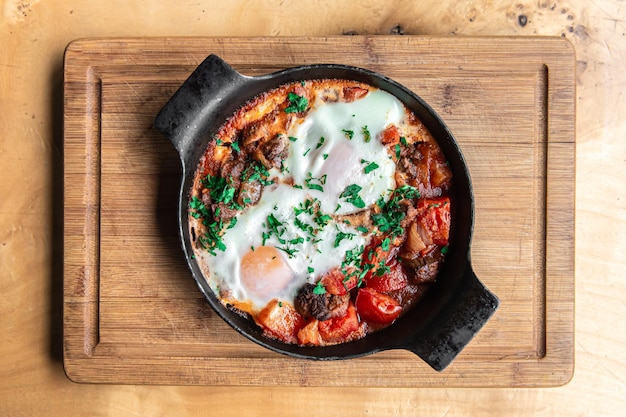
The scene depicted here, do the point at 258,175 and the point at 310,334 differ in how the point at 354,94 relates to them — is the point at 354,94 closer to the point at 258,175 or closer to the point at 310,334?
the point at 258,175

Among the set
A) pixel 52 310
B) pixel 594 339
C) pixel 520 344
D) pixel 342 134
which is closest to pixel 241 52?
pixel 342 134

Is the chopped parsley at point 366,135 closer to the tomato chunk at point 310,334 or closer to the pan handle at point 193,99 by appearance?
the pan handle at point 193,99

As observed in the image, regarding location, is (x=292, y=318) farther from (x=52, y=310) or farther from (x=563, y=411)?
(x=563, y=411)

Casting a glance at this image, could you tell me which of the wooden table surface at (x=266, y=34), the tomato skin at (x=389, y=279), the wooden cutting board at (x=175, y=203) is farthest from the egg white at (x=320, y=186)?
the wooden table surface at (x=266, y=34)

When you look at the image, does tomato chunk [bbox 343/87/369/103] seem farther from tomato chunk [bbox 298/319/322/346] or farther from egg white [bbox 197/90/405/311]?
tomato chunk [bbox 298/319/322/346]

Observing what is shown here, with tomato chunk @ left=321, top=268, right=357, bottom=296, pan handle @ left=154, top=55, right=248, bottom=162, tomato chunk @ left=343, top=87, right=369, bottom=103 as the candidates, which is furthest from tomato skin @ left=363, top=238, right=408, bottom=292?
pan handle @ left=154, top=55, right=248, bottom=162

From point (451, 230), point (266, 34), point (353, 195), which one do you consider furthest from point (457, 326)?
point (266, 34)

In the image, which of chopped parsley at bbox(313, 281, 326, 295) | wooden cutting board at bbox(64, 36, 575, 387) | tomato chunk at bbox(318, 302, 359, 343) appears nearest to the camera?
chopped parsley at bbox(313, 281, 326, 295)
